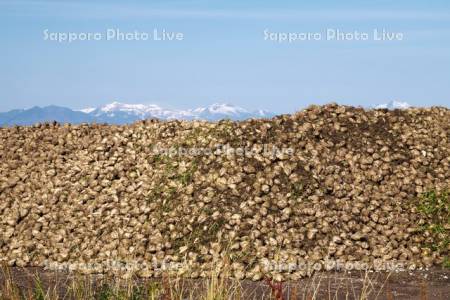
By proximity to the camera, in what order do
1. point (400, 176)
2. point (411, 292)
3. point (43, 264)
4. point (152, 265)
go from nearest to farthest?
point (411, 292) → point (152, 265) → point (43, 264) → point (400, 176)

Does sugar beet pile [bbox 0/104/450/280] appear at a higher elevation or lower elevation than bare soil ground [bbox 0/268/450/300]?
higher

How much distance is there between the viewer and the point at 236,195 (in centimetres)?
1267

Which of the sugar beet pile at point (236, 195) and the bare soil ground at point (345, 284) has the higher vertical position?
the sugar beet pile at point (236, 195)

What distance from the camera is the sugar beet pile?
1180cm

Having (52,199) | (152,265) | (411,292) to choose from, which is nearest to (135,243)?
(152,265)

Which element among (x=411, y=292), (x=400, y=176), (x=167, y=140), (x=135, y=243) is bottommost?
(x=411, y=292)

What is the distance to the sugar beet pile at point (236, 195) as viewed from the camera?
11.8 metres

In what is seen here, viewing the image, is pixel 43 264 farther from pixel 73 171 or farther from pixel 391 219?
pixel 391 219

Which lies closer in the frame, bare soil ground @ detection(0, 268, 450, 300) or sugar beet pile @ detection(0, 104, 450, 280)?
bare soil ground @ detection(0, 268, 450, 300)

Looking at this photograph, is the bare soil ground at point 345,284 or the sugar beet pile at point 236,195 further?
the sugar beet pile at point 236,195

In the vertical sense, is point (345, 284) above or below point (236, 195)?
below

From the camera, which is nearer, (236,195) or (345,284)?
(345,284)

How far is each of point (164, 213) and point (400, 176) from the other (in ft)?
16.5

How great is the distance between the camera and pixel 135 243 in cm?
1202
